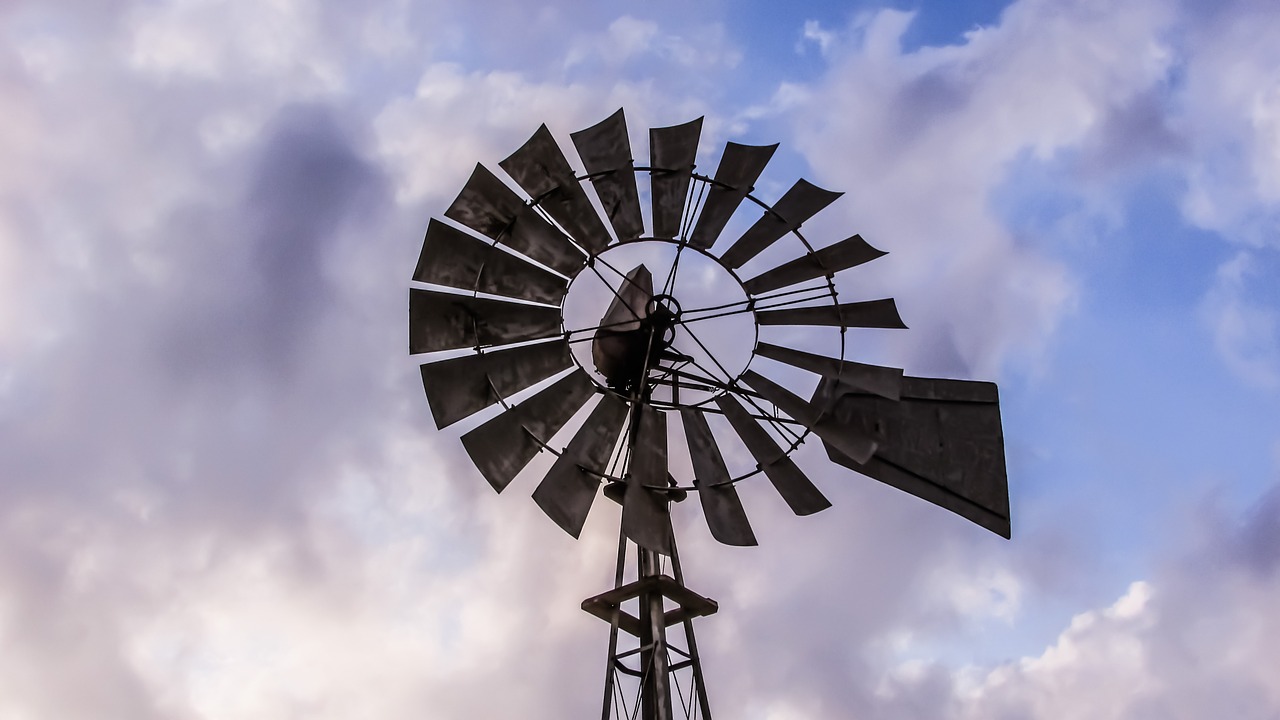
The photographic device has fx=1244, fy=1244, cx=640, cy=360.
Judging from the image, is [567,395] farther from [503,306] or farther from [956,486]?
[956,486]

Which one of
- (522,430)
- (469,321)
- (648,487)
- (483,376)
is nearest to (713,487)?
(648,487)

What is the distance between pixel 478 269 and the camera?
7805mm

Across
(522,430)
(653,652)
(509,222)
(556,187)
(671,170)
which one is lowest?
(653,652)

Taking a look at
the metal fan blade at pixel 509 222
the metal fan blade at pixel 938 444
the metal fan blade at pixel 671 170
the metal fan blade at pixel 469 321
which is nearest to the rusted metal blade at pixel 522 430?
the metal fan blade at pixel 469 321

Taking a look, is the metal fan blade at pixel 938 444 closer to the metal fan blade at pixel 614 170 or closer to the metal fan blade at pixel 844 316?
the metal fan blade at pixel 844 316

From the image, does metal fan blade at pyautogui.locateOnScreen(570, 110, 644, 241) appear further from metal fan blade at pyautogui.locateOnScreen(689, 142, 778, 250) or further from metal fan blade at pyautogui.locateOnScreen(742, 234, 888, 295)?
metal fan blade at pyautogui.locateOnScreen(742, 234, 888, 295)

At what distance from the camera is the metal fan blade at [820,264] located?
8328 mm

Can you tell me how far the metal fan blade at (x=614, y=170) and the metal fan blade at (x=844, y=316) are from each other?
3.57ft

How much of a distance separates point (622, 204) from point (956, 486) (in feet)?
9.45

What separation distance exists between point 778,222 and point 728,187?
41 cm

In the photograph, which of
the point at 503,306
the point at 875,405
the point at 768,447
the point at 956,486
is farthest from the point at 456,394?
the point at 956,486

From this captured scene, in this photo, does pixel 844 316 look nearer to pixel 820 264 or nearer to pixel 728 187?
pixel 820 264

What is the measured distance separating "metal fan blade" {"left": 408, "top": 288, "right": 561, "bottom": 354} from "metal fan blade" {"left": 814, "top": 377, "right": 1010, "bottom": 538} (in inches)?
75.0

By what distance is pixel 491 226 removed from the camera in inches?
309
